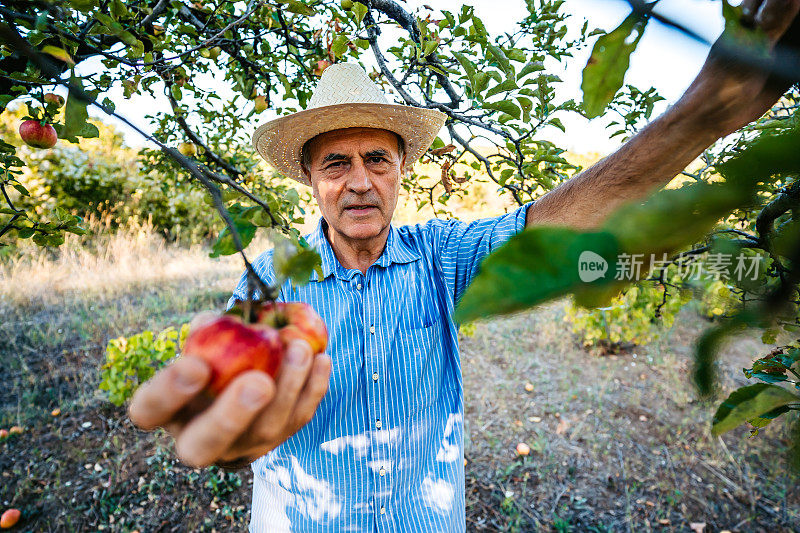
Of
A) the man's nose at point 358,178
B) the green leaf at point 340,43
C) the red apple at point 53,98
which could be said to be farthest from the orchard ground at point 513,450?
the red apple at point 53,98

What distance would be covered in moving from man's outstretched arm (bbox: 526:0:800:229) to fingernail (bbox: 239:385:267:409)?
444 mm

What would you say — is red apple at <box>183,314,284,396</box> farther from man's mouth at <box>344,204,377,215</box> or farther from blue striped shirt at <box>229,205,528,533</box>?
man's mouth at <box>344,204,377,215</box>

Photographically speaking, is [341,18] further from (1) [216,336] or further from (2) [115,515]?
(2) [115,515]

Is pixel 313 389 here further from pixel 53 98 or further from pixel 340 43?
pixel 53 98

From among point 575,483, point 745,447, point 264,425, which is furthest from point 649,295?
point 264,425

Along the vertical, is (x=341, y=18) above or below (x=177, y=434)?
→ above

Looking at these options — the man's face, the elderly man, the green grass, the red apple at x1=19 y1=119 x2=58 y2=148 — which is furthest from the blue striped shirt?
the green grass

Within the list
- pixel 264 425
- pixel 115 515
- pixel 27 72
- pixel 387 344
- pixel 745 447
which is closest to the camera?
pixel 264 425

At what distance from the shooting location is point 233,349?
56cm

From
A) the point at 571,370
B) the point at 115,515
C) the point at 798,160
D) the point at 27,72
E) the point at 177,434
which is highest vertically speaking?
the point at 27,72

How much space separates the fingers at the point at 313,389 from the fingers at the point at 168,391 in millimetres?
138

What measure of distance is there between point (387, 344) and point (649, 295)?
10.7 ft

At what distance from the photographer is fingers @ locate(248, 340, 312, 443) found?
56cm

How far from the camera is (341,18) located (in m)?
2.10
